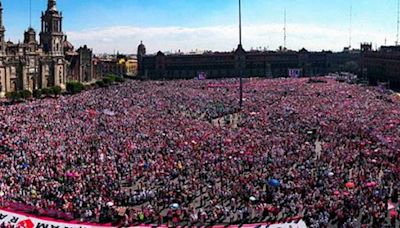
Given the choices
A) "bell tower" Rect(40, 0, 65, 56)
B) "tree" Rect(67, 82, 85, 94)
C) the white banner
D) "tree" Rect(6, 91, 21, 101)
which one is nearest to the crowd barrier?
the white banner

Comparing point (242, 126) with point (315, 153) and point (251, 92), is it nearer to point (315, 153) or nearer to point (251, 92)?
point (315, 153)

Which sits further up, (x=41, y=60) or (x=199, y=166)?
(x=41, y=60)

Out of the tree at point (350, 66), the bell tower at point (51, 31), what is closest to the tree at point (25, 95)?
the bell tower at point (51, 31)

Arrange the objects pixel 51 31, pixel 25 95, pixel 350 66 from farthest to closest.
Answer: pixel 350 66, pixel 51 31, pixel 25 95

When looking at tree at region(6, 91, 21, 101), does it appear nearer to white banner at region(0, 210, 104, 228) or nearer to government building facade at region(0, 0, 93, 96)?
government building facade at region(0, 0, 93, 96)

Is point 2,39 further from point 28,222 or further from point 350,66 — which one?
point 350,66

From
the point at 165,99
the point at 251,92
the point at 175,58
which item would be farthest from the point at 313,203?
the point at 175,58

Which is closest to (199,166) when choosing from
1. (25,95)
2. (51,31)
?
(25,95)
